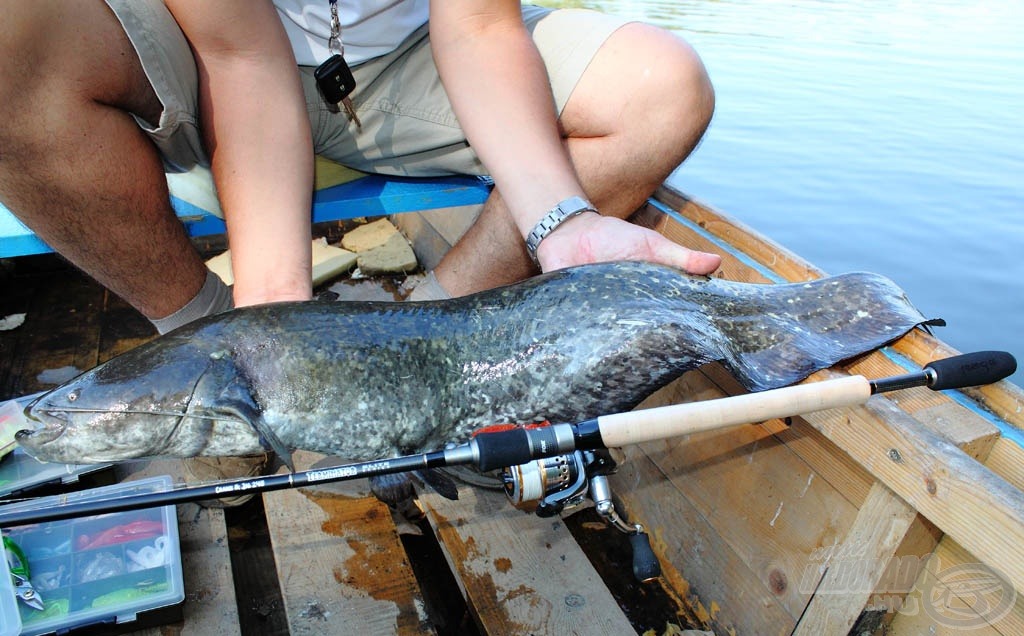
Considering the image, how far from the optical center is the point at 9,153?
181cm

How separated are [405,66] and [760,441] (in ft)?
6.17

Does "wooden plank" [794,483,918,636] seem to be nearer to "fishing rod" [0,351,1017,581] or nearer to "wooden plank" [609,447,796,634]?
"wooden plank" [609,447,796,634]

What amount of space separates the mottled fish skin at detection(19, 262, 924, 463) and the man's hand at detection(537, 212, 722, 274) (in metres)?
0.07

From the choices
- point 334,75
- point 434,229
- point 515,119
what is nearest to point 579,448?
point 515,119

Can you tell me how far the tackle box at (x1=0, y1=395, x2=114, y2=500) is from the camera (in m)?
2.18

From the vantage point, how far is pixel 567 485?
162cm

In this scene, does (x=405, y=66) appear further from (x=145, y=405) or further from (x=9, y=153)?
(x=145, y=405)

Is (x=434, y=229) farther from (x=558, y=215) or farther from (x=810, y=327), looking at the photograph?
(x=810, y=327)

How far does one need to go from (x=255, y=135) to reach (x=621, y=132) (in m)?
1.23

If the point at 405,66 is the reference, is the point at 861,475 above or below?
below

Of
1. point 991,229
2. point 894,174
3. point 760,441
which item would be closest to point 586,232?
point 760,441

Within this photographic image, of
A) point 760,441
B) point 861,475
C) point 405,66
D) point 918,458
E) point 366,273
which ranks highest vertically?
point 405,66

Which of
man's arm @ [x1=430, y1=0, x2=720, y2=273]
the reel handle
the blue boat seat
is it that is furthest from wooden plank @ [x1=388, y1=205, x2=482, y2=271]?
the reel handle

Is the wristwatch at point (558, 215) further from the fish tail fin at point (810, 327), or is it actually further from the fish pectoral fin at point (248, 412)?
the fish pectoral fin at point (248, 412)
